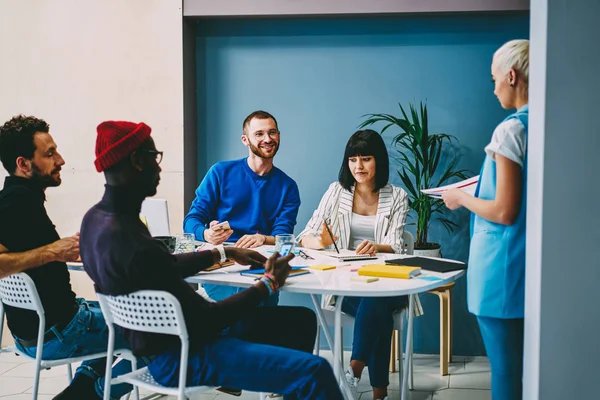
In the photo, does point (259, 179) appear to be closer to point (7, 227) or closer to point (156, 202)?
point (156, 202)

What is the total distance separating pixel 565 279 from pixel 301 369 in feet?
2.87

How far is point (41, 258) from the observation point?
96.8 inches

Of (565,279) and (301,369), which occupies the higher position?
(565,279)

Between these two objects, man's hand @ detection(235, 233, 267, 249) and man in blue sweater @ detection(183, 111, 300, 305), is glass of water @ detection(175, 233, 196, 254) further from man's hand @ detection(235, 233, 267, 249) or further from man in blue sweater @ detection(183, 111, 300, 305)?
man in blue sweater @ detection(183, 111, 300, 305)

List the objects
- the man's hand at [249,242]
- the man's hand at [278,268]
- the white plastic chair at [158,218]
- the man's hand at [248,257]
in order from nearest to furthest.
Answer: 1. the man's hand at [278,268]
2. the man's hand at [248,257]
3. the man's hand at [249,242]
4. the white plastic chair at [158,218]

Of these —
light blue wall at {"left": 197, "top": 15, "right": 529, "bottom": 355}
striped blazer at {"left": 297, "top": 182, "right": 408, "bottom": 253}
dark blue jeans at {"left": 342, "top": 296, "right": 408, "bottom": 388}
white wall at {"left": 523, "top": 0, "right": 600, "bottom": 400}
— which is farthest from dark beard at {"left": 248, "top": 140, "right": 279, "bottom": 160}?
white wall at {"left": 523, "top": 0, "right": 600, "bottom": 400}

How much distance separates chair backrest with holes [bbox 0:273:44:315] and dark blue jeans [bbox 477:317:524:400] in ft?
5.75

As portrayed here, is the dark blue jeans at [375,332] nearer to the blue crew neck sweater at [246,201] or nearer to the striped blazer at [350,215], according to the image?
the striped blazer at [350,215]

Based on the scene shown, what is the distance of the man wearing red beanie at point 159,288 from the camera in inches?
75.8

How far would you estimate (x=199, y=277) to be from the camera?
240cm

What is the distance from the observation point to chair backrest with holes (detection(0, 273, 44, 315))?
7.74 ft

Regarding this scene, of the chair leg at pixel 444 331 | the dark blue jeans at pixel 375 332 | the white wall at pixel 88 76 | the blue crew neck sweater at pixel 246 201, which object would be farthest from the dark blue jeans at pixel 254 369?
the white wall at pixel 88 76

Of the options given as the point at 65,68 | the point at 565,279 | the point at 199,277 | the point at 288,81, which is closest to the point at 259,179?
the point at 288,81

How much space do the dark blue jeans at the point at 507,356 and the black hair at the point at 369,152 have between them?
1549 mm
